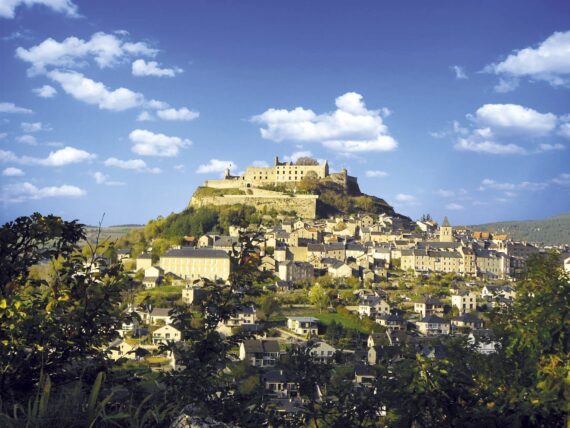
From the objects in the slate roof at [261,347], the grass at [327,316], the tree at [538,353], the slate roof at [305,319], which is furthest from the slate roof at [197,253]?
the tree at [538,353]

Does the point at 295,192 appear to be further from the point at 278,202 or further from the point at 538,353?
the point at 538,353

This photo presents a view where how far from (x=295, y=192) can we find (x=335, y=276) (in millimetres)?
19580

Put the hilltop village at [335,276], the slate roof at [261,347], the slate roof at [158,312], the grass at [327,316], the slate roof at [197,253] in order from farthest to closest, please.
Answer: the slate roof at [197,253] < the grass at [327,316] < the slate roof at [158,312] < the hilltop village at [335,276] < the slate roof at [261,347]

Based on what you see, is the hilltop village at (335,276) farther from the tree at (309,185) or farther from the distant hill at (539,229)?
the distant hill at (539,229)

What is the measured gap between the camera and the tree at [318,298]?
38.2 meters

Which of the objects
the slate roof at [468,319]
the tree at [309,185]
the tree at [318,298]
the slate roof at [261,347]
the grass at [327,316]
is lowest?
the grass at [327,316]

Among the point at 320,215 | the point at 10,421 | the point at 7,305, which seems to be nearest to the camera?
the point at 10,421

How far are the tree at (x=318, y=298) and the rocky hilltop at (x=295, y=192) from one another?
23.6 meters

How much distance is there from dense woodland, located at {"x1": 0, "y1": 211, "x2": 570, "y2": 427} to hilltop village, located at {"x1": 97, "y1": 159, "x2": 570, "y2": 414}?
47.2 feet

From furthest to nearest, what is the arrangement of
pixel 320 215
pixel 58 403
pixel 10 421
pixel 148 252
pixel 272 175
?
pixel 272 175
pixel 320 215
pixel 148 252
pixel 58 403
pixel 10 421

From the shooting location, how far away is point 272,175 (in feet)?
230

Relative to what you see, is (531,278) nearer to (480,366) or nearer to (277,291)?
(480,366)

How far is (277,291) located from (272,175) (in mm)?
30268

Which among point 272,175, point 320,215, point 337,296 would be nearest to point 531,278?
point 337,296
